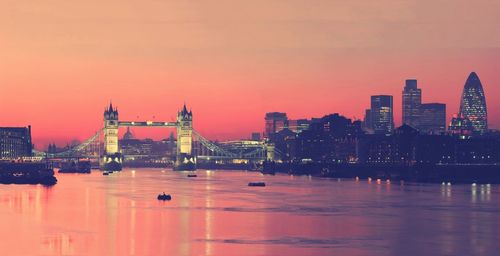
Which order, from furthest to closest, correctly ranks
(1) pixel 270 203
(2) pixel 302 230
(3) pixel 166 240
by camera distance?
1. (1) pixel 270 203
2. (2) pixel 302 230
3. (3) pixel 166 240

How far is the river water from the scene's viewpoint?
66.0 m

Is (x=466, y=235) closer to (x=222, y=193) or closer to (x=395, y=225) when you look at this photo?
(x=395, y=225)

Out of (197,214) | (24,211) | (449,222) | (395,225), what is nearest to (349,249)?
(395,225)

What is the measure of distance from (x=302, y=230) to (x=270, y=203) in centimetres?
3574

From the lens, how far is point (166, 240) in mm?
71250

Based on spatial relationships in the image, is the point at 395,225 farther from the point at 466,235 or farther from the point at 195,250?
the point at 195,250

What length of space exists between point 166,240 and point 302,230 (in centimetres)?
1291

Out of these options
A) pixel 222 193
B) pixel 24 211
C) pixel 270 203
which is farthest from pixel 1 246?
pixel 222 193

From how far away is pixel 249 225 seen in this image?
83.0m

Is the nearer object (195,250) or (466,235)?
(195,250)

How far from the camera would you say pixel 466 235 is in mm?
75438

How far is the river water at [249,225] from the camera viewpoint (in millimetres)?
65969

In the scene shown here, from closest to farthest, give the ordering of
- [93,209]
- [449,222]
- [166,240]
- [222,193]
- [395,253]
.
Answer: [395,253] → [166,240] → [449,222] → [93,209] → [222,193]

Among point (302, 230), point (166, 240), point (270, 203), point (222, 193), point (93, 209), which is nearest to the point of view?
point (166, 240)
